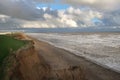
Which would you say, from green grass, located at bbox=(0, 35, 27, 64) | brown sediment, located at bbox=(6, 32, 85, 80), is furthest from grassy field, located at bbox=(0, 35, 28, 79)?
brown sediment, located at bbox=(6, 32, 85, 80)

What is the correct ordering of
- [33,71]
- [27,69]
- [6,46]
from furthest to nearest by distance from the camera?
1. [6,46]
2. [33,71]
3. [27,69]

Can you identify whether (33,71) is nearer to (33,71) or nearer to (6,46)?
(33,71)

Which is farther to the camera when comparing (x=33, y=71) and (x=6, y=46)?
(x=6, y=46)

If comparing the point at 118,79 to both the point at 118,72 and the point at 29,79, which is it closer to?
the point at 118,72

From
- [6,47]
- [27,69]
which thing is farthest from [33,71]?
[6,47]

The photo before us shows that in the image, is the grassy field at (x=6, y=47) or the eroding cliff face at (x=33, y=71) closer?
the grassy field at (x=6, y=47)

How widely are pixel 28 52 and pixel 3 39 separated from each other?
0.95 m

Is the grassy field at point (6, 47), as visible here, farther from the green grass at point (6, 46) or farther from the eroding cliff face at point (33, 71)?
the eroding cliff face at point (33, 71)

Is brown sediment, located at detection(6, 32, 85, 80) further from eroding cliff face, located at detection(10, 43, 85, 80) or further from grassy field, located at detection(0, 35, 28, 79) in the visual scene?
grassy field, located at detection(0, 35, 28, 79)

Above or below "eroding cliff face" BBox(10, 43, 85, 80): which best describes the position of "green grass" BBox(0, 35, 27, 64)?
above

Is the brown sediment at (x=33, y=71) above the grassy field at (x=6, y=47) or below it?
below

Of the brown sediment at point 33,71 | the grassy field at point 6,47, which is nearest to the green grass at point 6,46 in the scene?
the grassy field at point 6,47

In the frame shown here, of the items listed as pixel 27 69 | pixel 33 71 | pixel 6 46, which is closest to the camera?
pixel 27 69

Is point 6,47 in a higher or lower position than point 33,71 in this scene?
higher
